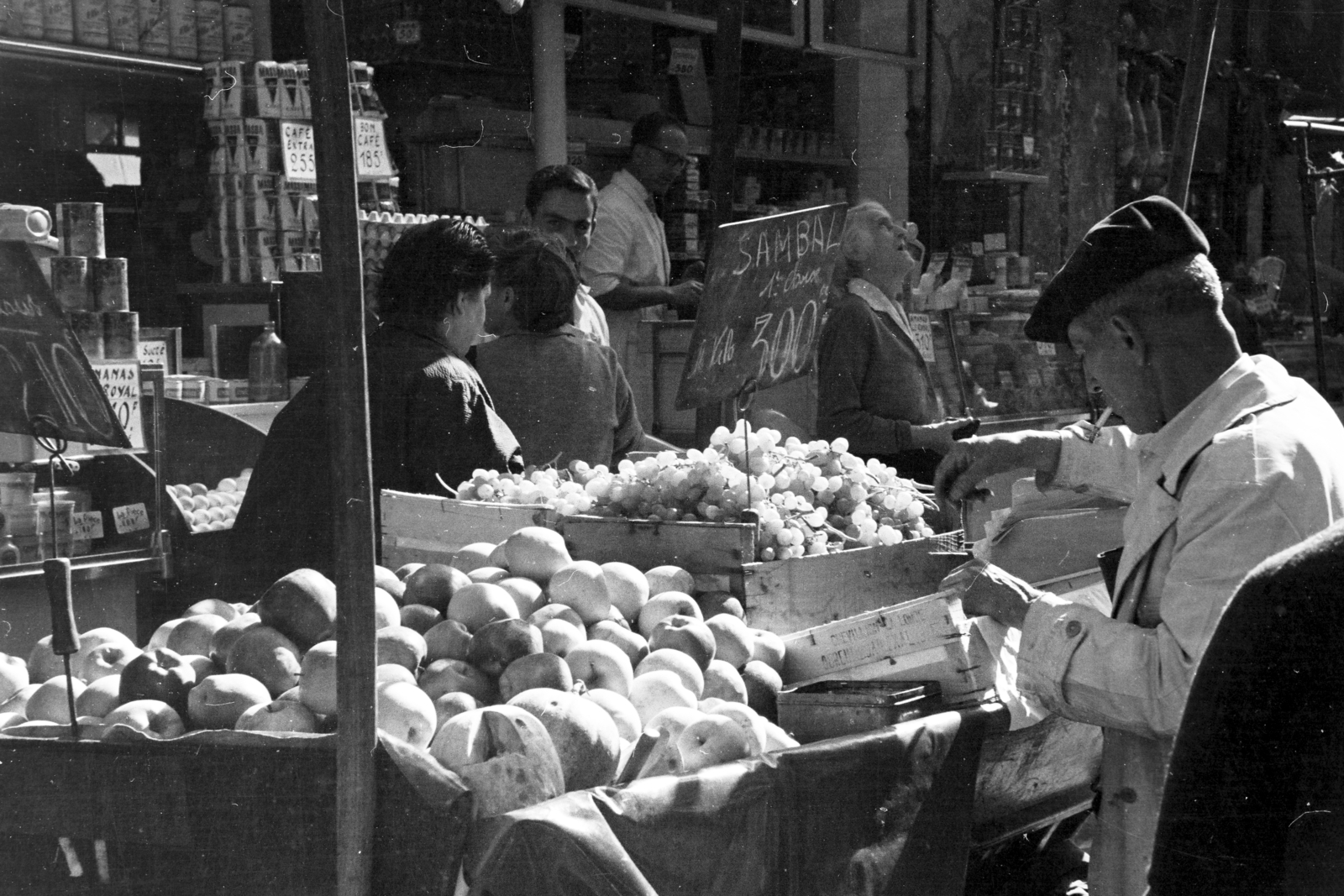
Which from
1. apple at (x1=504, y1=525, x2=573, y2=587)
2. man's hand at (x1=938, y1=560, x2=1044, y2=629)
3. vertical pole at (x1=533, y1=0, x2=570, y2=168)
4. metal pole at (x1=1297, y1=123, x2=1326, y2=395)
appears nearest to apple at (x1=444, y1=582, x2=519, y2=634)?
apple at (x1=504, y1=525, x2=573, y2=587)

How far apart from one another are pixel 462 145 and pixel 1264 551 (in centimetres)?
509

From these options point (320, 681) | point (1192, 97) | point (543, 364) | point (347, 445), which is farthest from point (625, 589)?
point (1192, 97)

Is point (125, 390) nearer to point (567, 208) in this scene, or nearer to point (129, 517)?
point (129, 517)

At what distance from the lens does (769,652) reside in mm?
2344

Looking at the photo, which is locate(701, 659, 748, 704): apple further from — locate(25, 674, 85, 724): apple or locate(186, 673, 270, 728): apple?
locate(25, 674, 85, 724): apple

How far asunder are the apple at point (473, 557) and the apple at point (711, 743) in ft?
2.88

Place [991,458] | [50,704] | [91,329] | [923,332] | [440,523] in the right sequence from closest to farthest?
[50,704]
[991,458]
[440,523]
[91,329]
[923,332]

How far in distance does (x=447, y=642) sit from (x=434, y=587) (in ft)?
0.69

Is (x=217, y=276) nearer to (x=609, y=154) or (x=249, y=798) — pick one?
Result: (x=609, y=154)

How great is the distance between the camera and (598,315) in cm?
460

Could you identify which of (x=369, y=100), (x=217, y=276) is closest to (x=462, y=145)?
(x=369, y=100)

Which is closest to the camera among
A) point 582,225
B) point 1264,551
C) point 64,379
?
point 1264,551

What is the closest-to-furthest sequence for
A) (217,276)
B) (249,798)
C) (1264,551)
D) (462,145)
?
(249,798) → (1264,551) → (217,276) → (462,145)

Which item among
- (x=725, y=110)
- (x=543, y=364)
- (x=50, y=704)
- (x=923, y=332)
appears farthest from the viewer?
(x=923, y=332)
